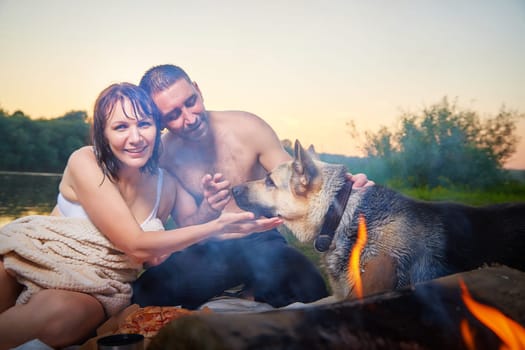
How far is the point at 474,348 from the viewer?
2.23 m

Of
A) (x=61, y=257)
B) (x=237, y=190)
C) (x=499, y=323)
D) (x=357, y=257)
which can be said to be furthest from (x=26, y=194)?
(x=499, y=323)

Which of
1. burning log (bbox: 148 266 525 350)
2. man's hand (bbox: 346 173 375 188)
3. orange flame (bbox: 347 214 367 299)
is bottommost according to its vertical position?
orange flame (bbox: 347 214 367 299)

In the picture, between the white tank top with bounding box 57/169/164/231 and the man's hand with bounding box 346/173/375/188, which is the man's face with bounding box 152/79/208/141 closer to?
the white tank top with bounding box 57/169/164/231

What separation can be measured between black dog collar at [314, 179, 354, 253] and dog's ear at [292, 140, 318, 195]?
239 millimetres

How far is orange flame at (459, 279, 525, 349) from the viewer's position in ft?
7.57

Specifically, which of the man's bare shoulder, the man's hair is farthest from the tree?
the man's hair

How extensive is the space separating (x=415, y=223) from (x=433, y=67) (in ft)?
4.68

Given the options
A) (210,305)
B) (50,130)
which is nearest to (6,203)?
(50,130)

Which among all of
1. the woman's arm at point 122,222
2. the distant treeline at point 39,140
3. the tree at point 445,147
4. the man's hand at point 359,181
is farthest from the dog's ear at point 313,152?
the distant treeline at point 39,140

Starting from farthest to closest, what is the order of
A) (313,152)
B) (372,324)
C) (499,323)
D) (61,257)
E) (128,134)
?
(313,152) → (128,134) → (61,257) → (499,323) → (372,324)

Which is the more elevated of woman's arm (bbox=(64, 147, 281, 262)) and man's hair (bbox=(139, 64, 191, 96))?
man's hair (bbox=(139, 64, 191, 96))

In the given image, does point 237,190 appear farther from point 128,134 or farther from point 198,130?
point 128,134

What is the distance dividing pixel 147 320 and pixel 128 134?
1.24 meters

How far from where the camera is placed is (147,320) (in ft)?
11.1
